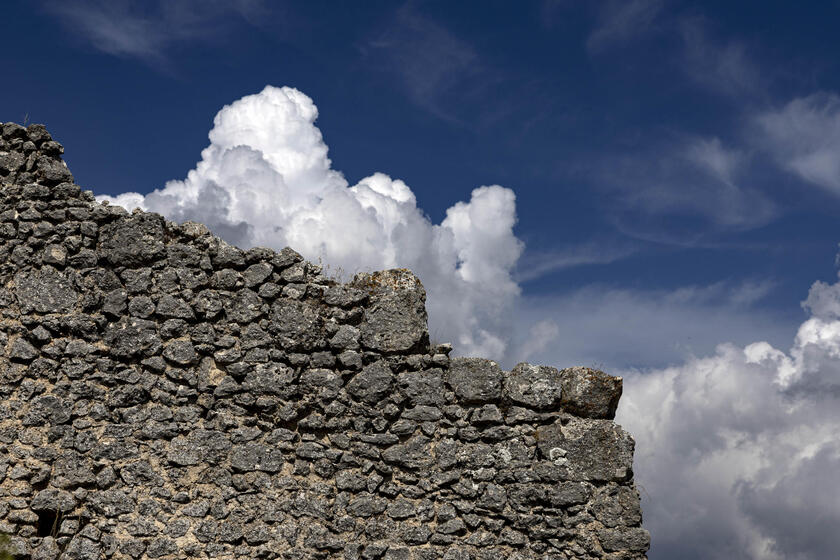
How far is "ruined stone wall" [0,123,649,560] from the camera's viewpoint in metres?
6.80

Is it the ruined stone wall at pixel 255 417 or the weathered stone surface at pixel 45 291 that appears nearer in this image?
the ruined stone wall at pixel 255 417

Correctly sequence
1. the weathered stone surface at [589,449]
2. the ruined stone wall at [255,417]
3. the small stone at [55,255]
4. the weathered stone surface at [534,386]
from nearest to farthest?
the ruined stone wall at [255,417], the weathered stone surface at [589,449], the weathered stone surface at [534,386], the small stone at [55,255]

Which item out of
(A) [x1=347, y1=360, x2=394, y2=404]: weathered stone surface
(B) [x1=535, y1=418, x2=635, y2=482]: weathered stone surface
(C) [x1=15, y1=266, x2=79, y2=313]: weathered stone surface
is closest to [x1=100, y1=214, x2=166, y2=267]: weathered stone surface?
(C) [x1=15, y1=266, x2=79, y2=313]: weathered stone surface

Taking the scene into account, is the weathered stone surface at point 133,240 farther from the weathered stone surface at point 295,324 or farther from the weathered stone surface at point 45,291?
the weathered stone surface at point 295,324

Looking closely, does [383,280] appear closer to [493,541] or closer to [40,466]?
[493,541]

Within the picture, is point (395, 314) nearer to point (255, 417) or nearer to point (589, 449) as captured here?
point (255, 417)

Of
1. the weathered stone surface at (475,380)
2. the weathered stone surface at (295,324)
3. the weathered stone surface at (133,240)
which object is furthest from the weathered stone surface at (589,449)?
the weathered stone surface at (133,240)

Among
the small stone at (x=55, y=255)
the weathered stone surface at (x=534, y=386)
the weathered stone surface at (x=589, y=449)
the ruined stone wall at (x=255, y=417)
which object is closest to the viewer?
the ruined stone wall at (x=255, y=417)

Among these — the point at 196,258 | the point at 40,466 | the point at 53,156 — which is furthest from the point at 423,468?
the point at 53,156

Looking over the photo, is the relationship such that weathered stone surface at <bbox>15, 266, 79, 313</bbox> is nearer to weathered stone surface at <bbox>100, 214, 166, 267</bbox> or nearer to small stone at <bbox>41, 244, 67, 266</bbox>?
small stone at <bbox>41, 244, 67, 266</bbox>

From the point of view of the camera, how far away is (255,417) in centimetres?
699

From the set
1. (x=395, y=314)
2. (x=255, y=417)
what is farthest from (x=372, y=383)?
(x=255, y=417)

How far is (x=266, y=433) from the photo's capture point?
6.97m

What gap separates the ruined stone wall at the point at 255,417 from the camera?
6805mm
